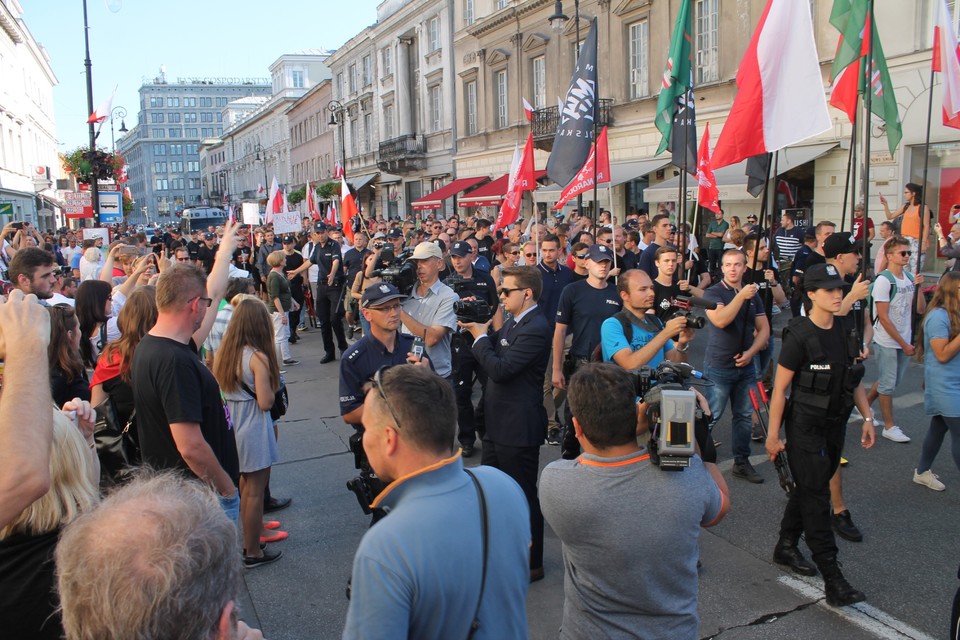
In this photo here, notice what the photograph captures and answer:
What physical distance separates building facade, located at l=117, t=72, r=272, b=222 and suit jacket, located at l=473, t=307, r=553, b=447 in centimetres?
12323

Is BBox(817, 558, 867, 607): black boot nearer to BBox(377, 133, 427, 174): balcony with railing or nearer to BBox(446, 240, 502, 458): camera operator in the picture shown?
BBox(446, 240, 502, 458): camera operator

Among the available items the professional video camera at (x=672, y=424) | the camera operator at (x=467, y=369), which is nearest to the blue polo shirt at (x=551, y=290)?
the camera operator at (x=467, y=369)

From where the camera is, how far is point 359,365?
12.9ft

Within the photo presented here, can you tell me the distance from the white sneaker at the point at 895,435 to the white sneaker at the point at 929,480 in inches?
37.9

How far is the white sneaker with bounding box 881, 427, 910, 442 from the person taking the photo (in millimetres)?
6305

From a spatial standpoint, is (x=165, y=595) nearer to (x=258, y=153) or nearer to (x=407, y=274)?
(x=407, y=274)

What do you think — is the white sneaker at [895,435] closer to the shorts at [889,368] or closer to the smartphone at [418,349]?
the shorts at [889,368]

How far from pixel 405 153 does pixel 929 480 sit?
3543 centimetres

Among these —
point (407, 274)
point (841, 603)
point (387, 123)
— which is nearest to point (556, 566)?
point (841, 603)

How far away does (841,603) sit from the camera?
3.74 metres

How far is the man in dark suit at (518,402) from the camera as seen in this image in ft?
13.1

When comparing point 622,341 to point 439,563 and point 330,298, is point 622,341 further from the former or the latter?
point 330,298

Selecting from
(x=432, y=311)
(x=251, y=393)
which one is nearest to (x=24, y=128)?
(x=432, y=311)

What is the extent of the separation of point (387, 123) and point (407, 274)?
3970 cm
